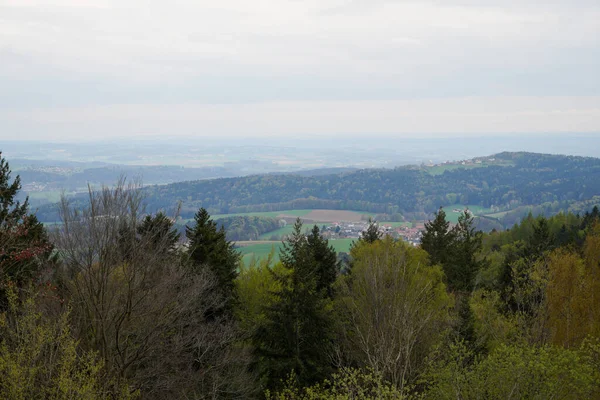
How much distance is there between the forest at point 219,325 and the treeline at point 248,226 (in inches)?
3065

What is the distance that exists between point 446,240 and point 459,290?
5966mm

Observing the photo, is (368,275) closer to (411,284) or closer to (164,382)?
(411,284)

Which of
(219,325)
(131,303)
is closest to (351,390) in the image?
(131,303)

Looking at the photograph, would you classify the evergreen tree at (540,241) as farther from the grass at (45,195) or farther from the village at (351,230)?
the grass at (45,195)

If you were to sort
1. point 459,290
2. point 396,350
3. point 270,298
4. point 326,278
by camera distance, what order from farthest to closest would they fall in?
point 459,290 < point 326,278 < point 270,298 < point 396,350

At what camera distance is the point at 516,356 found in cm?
1420

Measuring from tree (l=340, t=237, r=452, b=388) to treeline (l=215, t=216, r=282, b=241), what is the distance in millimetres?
79151

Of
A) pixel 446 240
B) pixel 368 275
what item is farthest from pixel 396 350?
pixel 446 240

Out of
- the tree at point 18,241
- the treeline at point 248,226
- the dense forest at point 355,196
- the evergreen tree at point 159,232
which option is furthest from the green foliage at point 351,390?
the dense forest at point 355,196

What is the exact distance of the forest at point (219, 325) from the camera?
13.9 metres

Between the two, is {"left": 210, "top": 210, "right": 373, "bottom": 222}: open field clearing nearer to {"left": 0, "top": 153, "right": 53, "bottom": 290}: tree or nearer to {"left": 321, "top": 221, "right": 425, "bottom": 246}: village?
{"left": 321, "top": 221, "right": 425, "bottom": 246}: village

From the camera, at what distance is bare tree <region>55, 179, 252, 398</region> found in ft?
51.2

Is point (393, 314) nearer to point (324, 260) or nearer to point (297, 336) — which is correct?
point (297, 336)

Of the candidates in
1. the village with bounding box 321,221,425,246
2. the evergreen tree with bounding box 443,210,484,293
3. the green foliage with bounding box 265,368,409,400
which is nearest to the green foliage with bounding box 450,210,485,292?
the evergreen tree with bounding box 443,210,484,293
